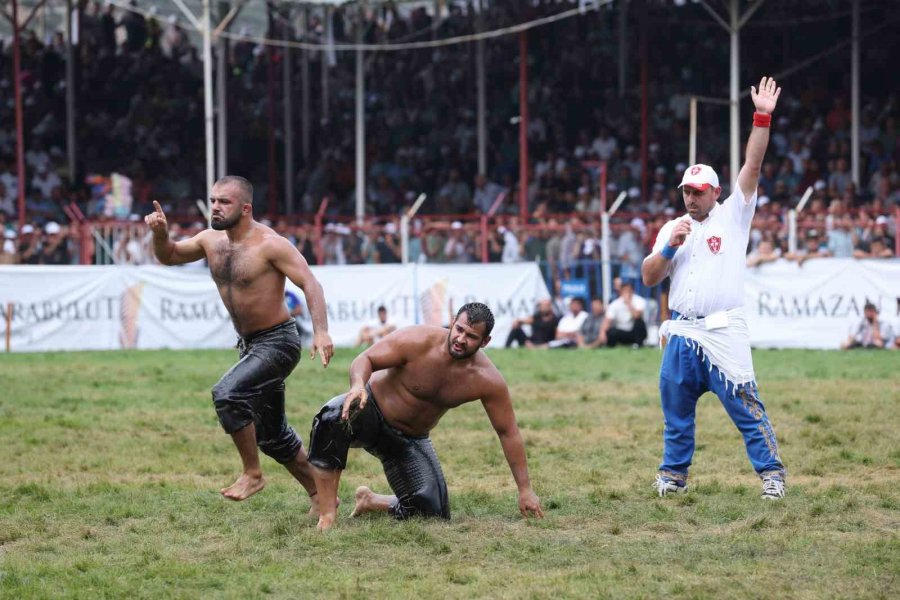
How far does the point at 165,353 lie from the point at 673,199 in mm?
9372

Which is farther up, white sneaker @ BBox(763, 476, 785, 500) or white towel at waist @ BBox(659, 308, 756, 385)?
white towel at waist @ BBox(659, 308, 756, 385)

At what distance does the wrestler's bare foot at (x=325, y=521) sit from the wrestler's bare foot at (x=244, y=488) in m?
0.47

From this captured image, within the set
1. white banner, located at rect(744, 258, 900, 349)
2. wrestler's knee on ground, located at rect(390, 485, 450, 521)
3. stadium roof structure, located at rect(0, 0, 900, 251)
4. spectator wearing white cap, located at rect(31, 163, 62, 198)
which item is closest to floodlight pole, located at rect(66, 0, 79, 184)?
spectator wearing white cap, located at rect(31, 163, 62, 198)

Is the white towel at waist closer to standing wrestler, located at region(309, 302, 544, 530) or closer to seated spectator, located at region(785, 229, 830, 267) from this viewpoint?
standing wrestler, located at region(309, 302, 544, 530)

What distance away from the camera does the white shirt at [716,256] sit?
834 cm

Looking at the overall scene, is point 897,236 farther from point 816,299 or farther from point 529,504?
point 529,504

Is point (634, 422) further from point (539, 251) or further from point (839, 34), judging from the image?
point (839, 34)

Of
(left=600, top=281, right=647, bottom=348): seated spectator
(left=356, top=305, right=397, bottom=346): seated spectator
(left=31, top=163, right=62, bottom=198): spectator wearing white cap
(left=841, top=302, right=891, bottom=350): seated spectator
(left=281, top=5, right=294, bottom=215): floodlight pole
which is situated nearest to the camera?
(left=841, top=302, right=891, bottom=350): seated spectator

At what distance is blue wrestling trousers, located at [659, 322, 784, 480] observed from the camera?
27.2 ft

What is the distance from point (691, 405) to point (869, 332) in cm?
1046

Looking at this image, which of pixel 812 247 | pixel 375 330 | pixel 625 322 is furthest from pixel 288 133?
pixel 812 247

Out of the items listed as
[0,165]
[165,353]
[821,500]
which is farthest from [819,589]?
[0,165]

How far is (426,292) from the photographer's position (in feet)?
65.5

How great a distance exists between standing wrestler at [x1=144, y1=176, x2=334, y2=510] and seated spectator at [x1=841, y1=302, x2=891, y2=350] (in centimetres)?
1181
